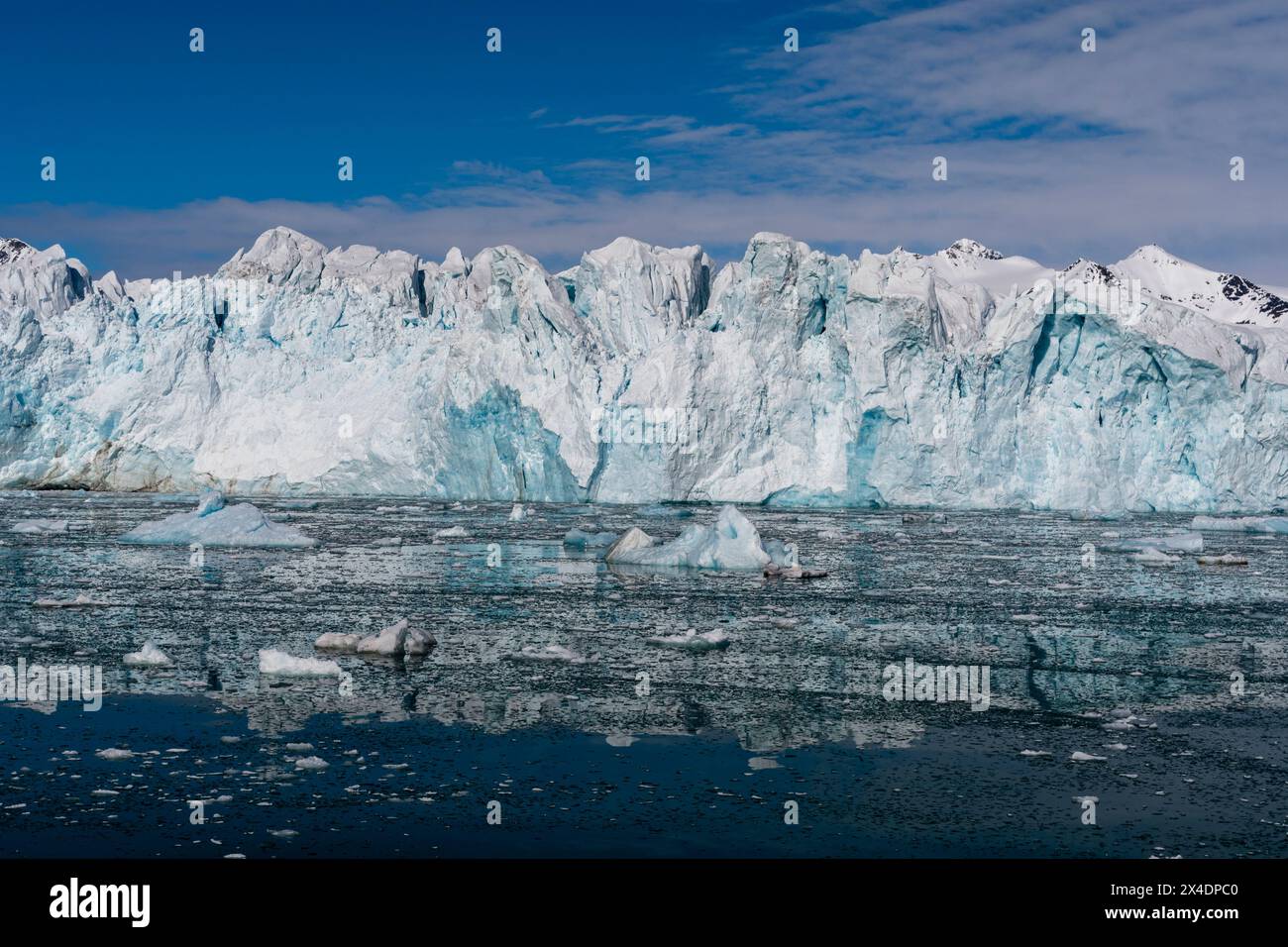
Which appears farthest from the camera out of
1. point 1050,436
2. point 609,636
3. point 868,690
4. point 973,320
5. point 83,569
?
point 973,320

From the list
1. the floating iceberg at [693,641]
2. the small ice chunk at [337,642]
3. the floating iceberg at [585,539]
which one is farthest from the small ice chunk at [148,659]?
the floating iceberg at [585,539]

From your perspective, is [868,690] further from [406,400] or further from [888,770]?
[406,400]

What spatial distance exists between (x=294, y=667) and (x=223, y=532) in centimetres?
1303

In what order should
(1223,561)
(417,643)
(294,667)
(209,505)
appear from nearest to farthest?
(294,667), (417,643), (1223,561), (209,505)

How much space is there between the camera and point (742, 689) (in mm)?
8797

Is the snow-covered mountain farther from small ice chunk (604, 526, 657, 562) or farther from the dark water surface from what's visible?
the dark water surface

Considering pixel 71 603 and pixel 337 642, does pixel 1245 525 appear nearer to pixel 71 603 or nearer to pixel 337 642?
pixel 337 642

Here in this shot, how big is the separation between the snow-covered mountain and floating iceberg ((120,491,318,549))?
16.5 m

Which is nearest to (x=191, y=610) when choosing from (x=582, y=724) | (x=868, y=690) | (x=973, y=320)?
(x=582, y=724)

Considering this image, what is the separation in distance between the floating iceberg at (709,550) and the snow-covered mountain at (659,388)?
1778 cm

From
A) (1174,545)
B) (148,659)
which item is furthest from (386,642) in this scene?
(1174,545)

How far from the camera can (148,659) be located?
932cm

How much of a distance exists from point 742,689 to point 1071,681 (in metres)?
2.67
